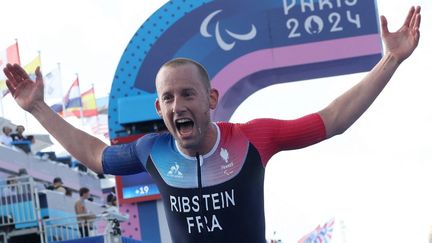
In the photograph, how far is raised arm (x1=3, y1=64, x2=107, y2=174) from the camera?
11.5 feet

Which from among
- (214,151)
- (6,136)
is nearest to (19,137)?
(6,136)

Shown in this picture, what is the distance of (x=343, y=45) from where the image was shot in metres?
11.2

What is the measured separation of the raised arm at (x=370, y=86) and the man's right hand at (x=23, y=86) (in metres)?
1.15

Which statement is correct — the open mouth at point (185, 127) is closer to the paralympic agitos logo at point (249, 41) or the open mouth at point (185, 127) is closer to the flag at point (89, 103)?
the paralympic agitos logo at point (249, 41)

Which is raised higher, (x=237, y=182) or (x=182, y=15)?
(x=182, y=15)

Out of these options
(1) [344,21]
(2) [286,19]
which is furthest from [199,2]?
(1) [344,21]

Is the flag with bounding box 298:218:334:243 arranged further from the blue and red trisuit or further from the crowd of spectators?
the blue and red trisuit

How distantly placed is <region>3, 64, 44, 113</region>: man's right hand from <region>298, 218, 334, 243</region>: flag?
14832mm

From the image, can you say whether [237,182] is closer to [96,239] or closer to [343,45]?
[96,239]

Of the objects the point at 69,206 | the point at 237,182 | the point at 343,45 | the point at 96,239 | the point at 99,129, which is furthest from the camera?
the point at 99,129

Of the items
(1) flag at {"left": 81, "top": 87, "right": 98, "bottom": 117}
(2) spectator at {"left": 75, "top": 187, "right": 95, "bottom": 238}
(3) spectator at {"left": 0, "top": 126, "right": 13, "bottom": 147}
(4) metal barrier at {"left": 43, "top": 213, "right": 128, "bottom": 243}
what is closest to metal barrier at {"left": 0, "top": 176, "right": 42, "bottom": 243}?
(4) metal barrier at {"left": 43, "top": 213, "right": 128, "bottom": 243}

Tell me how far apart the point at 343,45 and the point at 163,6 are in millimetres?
2360

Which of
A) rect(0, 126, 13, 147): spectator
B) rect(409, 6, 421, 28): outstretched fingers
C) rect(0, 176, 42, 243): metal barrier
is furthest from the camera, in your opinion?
rect(0, 126, 13, 147): spectator

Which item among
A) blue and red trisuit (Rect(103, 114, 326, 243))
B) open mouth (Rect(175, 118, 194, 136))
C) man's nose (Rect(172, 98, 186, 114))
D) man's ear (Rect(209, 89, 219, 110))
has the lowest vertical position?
blue and red trisuit (Rect(103, 114, 326, 243))
